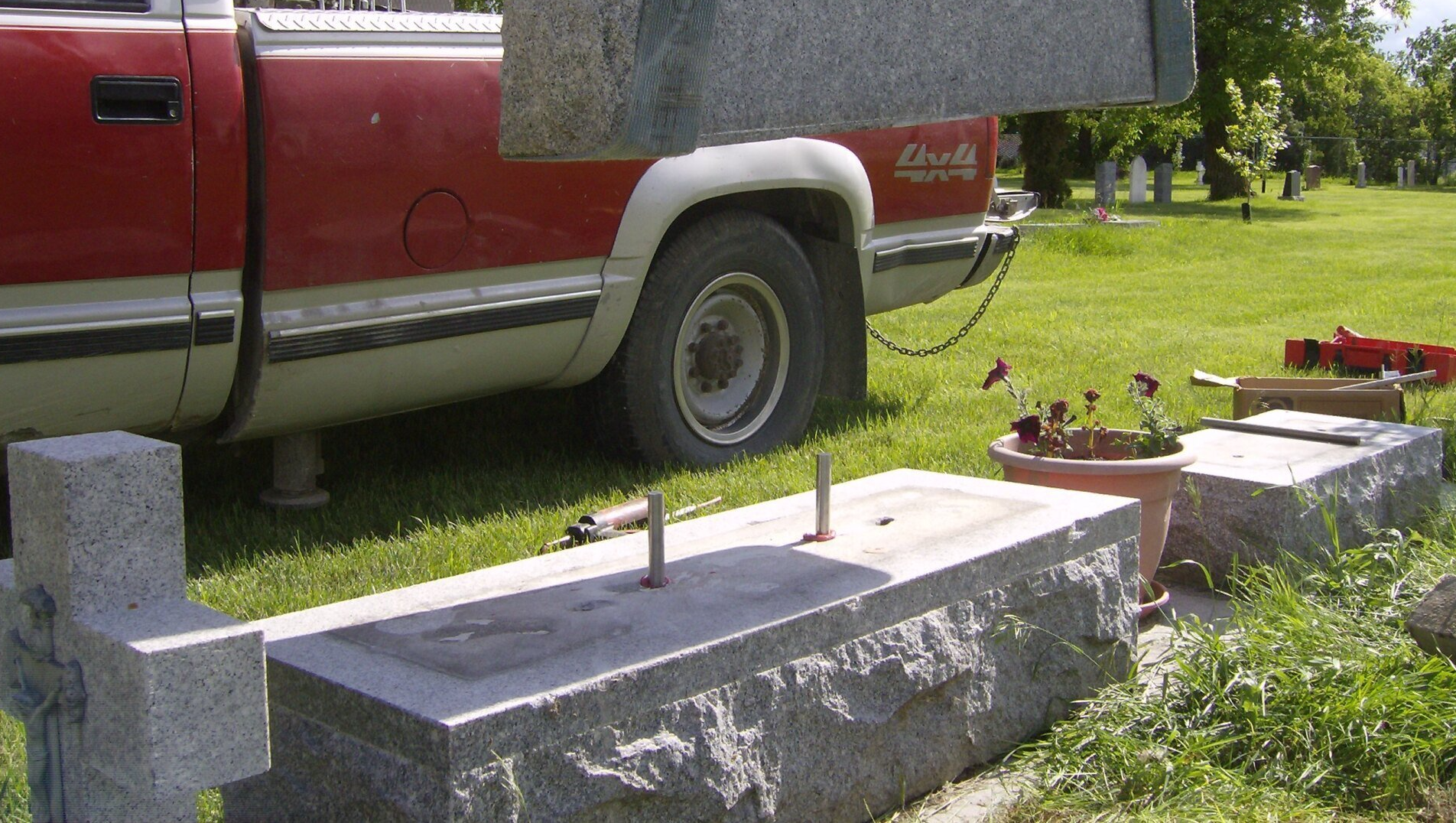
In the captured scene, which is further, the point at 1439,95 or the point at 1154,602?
the point at 1439,95

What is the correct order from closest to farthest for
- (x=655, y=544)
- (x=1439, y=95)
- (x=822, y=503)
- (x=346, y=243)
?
(x=655, y=544) → (x=822, y=503) → (x=346, y=243) → (x=1439, y=95)

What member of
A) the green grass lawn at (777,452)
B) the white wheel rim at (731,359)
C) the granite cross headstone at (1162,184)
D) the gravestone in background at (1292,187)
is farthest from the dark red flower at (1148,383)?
the gravestone in background at (1292,187)

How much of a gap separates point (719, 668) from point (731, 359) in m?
2.80

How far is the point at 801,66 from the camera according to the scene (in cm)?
288

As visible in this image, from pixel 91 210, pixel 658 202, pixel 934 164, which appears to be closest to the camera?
pixel 91 210

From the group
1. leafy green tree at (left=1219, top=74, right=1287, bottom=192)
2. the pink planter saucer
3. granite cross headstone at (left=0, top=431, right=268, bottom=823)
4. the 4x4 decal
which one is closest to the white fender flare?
the 4x4 decal

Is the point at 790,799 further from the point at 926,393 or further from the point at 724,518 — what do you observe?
the point at 926,393

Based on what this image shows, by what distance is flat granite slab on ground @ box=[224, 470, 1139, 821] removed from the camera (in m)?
2.25

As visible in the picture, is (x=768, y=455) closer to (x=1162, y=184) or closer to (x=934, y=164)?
(x=934, y=164)

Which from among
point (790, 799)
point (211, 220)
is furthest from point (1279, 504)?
point (211, 220)

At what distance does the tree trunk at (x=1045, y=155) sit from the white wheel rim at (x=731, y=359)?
64.9ft

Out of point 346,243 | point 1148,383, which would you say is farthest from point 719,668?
point 1148,383

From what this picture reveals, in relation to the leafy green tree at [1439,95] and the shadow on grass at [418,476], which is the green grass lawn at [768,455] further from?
the leafy green tree at [1439,95]

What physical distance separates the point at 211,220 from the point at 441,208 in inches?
26.6
